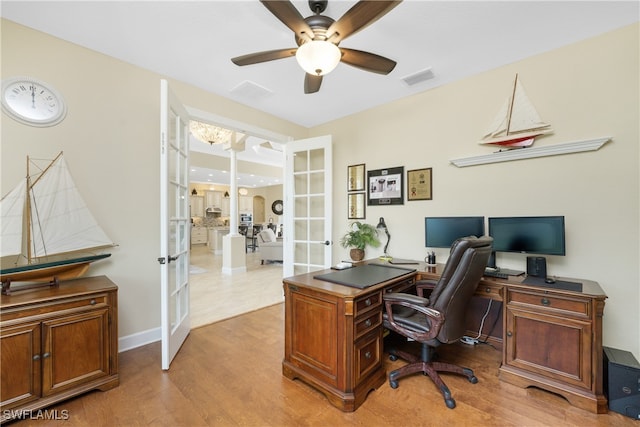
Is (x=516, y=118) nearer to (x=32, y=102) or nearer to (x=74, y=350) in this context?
(x=74, y=350)

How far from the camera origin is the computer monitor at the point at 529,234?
2051 mm

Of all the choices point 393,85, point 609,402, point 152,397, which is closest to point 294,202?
point 393,85

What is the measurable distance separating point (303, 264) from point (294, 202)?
894 mm

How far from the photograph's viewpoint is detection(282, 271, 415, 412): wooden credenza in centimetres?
167

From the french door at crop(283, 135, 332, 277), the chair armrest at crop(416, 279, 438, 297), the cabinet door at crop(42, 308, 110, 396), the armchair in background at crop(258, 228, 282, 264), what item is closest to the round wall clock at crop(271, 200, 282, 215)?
the armchair in background at crop(258, 228, 282, 264)

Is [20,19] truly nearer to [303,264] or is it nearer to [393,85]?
[393,85]

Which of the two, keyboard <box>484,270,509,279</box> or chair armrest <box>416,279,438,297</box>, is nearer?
keyboard <box>484,270,509,279</box>

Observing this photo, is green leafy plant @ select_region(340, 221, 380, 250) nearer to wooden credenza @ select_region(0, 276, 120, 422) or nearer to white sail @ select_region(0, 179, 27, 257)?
wooden credenza @ select_region(0, 276, 120, 422)

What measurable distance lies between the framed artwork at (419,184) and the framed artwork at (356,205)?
0.62 metres

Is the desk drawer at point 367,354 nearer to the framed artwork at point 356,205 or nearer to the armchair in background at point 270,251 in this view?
the framed artwork at point 356,205

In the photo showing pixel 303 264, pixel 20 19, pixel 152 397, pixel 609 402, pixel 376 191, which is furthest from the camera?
pixel 303 264

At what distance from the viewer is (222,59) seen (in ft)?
7.86

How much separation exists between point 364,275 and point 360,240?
1042mm

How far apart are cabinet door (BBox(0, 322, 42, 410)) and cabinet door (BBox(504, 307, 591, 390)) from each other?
10.4 feet
